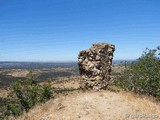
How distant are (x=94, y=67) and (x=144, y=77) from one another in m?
16.5

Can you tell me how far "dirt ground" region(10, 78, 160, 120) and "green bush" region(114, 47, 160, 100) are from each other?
932cm

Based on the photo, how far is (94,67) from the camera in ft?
92.1

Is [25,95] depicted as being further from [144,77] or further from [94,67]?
[94,67]

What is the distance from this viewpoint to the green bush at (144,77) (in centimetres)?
3834

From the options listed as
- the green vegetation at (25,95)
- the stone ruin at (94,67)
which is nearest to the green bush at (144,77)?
the stone ruin at (94,67)

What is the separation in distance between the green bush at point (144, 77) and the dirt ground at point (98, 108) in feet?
30.6

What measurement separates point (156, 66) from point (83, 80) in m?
20.5

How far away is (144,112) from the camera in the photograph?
77.2ft

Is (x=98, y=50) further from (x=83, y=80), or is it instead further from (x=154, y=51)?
(x=154, y=51)

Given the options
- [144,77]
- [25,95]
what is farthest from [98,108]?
[25,95]

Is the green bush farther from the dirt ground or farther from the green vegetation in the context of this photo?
the green vegetation

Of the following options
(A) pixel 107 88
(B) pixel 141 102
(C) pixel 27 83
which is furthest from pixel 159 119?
(C) pixel 27 83

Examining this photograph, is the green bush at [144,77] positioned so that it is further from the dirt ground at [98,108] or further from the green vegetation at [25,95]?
the green vegetation at [25,95]

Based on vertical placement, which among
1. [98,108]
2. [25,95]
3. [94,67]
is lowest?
[25,95]
